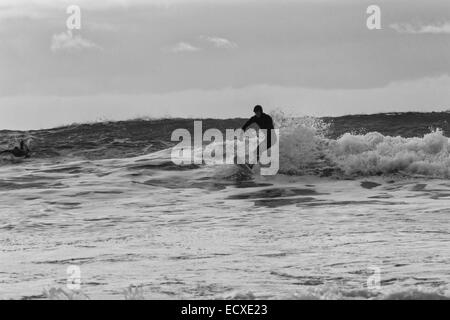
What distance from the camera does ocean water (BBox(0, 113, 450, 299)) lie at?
6.76m

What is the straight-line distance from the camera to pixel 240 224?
10.9 metres

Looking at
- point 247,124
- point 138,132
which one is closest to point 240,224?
point 247,124

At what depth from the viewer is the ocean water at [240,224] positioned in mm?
6758

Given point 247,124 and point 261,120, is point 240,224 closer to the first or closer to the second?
point 247,124

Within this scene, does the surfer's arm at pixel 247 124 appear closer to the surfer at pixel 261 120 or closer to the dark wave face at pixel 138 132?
the surfer at pixel 261 120

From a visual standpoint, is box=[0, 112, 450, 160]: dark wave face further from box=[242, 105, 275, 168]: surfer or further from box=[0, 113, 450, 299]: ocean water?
box=[242, 105, 275, 168]: surfer

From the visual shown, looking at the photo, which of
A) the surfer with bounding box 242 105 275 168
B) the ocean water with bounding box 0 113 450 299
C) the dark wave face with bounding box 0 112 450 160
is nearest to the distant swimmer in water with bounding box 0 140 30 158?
the dark wave face with bounding box 0 112 450 160

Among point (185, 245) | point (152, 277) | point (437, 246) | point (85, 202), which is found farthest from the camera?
point (85, 202)

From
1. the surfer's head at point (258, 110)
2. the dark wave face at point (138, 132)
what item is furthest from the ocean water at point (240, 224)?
the dark wave face at point (138, 132)

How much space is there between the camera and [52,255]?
862 centimetres

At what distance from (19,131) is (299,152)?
67.8 feet

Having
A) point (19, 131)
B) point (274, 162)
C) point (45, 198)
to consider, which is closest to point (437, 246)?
point (45, 198)
